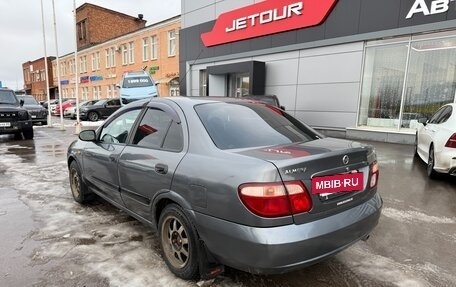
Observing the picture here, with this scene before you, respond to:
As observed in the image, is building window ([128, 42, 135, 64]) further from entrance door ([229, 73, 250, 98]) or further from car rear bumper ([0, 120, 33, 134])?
car rear bumper ([0, 120, 33, 134])

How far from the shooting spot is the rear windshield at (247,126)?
2689 mm

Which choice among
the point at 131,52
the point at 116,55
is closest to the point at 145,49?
the point at 131,52

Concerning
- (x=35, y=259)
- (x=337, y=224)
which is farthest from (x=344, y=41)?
(x=35, y=259)

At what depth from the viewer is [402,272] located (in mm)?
2875

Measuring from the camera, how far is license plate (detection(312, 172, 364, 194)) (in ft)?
7.43

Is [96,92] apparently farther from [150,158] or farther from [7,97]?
[150,158]

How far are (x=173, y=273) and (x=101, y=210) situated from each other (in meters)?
2.11

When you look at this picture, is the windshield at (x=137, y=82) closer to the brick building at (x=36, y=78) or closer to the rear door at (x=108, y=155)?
the rear door at (x=108, y=155)

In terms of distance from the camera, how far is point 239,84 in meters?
16.8

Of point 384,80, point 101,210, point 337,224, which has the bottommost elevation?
point 101,210

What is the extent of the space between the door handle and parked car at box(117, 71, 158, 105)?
15.4 metres

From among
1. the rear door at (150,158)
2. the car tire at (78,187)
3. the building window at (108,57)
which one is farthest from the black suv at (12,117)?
the building window at (108,57)

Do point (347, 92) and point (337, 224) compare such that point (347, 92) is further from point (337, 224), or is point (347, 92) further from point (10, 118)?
point (10, 118)

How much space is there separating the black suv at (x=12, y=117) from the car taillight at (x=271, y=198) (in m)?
12.1
